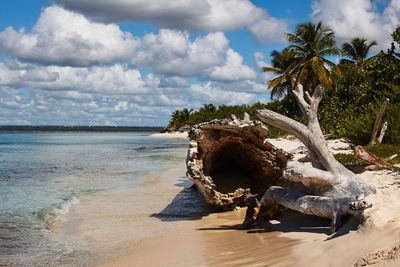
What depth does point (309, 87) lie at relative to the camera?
99.9 ft

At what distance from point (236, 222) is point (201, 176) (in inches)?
38.4

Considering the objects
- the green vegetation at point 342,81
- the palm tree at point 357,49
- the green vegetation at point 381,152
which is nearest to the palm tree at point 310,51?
the green vegetation at point 342,81

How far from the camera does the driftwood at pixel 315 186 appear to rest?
422 centimetres

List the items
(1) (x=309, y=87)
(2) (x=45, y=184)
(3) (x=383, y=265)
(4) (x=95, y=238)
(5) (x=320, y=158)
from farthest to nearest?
(1) (x=309, y=87)
(2) (x=45, y=184)
(4) (x=95, y=238)
(5) (x=320, y=158)
(3) (x=383, y=265)

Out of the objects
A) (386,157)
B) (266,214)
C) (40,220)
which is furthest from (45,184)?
(386,157)

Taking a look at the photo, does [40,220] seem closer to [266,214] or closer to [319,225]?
[266,214]

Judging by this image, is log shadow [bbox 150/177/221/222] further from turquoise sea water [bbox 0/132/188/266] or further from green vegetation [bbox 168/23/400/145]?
green vegetation [bbox 168/23/400/145]

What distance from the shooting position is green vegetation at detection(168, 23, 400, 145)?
428 inches

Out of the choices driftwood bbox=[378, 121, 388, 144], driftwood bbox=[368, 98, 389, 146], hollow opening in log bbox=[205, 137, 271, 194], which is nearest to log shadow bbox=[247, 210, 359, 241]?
hollow opening in log bbox=[205, 137, 271, 194]

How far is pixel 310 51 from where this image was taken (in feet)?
100

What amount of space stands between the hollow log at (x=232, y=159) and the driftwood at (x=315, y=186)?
107cm

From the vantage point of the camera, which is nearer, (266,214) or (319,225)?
(319,225)

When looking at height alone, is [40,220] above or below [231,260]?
below

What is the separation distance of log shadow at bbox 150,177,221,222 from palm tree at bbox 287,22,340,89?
75.6ft
